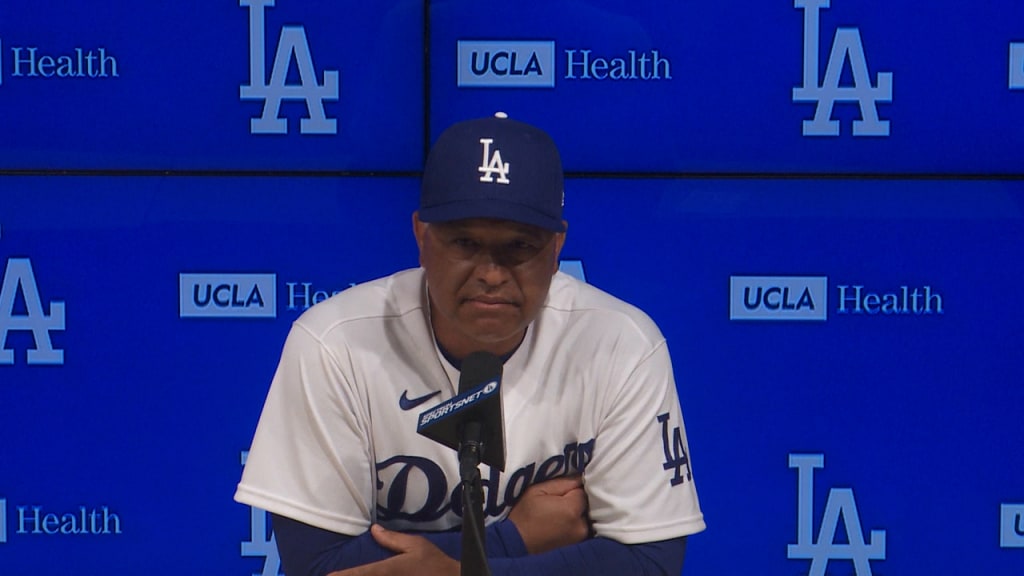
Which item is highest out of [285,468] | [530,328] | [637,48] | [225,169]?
[637,48]

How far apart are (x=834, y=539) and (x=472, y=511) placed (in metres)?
1.60

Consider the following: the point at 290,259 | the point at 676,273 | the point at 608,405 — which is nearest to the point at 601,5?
the point at 676,273

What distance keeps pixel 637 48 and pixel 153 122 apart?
1051 millimetres

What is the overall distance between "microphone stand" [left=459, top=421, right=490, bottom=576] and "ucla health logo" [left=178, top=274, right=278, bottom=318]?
1397mm

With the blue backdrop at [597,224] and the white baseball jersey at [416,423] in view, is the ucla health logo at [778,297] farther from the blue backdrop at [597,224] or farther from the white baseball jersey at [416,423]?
the white baseball jersey at [416,423]

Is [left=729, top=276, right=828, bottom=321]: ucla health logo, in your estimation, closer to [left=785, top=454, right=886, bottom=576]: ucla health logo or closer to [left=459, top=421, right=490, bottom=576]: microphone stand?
[left=785, top=454, right=886, bottom=576]: ucla health logo

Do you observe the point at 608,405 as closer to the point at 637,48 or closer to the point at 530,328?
the point at 530,328

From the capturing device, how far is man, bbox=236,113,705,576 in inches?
62.7

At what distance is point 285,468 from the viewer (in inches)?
64.8

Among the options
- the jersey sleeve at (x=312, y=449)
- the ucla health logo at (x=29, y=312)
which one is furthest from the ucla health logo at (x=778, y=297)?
the ucla health logo at (x=29, y=312)

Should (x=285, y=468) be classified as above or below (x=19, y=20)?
below

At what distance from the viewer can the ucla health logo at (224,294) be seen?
8.09 feet

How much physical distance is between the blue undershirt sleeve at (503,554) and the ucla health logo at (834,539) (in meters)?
0.90

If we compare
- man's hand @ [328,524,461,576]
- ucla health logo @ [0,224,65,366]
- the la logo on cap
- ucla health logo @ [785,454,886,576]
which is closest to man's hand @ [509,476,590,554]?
man's hand @ [328,524,461,576]
